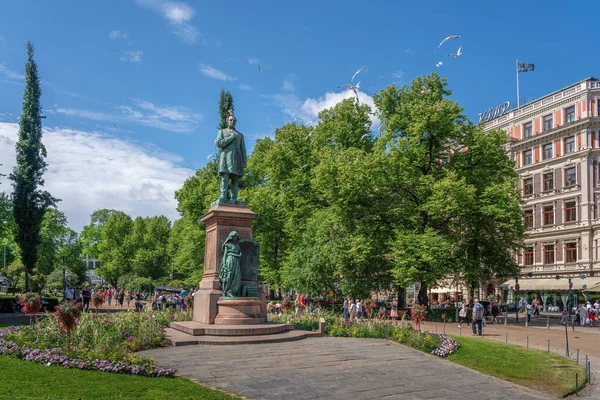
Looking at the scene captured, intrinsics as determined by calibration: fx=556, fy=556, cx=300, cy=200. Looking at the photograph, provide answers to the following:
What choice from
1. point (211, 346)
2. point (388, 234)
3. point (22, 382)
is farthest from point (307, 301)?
point (22, 382)

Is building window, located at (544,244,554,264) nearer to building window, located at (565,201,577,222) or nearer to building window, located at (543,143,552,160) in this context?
building window, located at (565,201,577,222)

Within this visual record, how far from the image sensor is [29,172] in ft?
138

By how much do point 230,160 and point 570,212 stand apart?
37602mm

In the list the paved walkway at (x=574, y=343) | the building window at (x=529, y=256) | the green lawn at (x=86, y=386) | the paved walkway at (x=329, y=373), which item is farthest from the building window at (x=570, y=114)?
the green lawn at (x=86, y=386)

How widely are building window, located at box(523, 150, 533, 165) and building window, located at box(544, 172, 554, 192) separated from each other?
94.3 inches

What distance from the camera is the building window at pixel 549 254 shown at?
48625 mm

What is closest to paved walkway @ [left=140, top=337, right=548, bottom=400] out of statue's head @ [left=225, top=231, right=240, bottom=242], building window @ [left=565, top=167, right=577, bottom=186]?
statue's head @ [left=225, top=231, right=240, bottom=242]

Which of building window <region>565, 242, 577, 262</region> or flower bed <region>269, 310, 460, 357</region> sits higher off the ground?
building window <region>565, 242, 577, 262</region>

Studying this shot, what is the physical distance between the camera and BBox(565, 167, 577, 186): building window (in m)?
46.6

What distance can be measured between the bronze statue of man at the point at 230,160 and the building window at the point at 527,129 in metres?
39.4

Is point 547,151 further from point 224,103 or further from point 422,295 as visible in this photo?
point 224,103

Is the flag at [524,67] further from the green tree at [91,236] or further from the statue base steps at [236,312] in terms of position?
the green tree at [91,236]

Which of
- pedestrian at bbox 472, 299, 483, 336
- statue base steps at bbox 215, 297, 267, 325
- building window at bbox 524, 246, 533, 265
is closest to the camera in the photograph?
statue base steps at bbox 215, 297, 267, 325

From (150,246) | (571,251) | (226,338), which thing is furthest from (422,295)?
(150,246)
